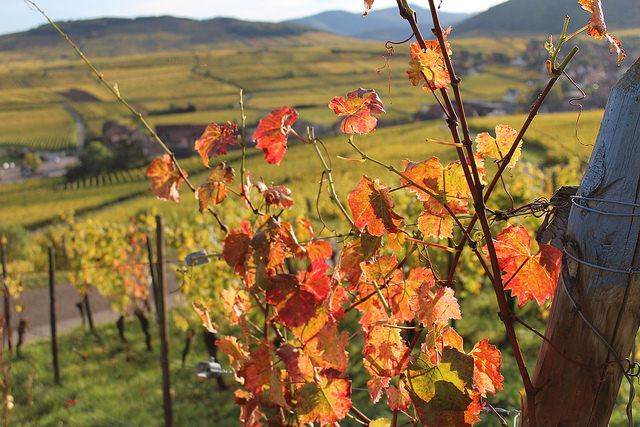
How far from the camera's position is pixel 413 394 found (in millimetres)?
940

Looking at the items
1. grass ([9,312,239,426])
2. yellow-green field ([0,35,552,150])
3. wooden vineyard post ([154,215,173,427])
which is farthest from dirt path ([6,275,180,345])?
yellow-green field ([0,35,552,150])

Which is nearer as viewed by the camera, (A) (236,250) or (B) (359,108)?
(B) (359,108)

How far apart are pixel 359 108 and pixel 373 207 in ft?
0.69

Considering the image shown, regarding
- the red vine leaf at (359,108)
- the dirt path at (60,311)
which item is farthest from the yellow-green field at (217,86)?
the red vine leaf at (359,108)

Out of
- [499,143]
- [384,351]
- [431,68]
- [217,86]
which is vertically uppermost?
[217,86]

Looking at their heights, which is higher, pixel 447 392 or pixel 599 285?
pixel 599 285

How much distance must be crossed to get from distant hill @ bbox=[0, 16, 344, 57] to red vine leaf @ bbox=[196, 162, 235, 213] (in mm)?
140378

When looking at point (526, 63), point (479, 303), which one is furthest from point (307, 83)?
Result: point (479, 303)

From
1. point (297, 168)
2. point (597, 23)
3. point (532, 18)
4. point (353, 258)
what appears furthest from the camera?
point (532, 18)

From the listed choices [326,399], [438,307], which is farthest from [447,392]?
[326,399]

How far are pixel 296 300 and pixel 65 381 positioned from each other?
628 centimetres

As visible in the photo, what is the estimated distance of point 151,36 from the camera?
457 feet

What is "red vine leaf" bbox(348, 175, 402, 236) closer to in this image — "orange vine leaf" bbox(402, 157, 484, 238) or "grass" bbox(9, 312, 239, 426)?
"orange vine leaf" bbox(402, 157, 484, 238)

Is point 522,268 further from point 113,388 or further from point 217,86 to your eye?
point 217,86
